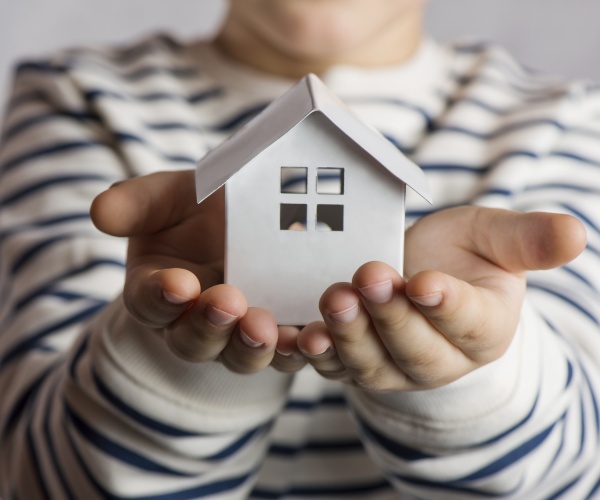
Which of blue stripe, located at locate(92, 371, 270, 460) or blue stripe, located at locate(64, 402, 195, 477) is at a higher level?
blue stripe, located at locate(92, 371, 270, 460)

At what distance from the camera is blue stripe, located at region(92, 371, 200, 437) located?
0.45 metres

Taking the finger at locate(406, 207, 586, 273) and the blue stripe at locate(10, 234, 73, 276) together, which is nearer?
the finger at locate(406, 207, 586, 273)

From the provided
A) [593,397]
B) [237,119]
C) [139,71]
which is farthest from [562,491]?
[139,71]

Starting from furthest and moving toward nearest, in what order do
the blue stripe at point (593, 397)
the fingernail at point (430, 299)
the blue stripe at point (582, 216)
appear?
the blue stripe at point (582, 216) < the blue stripe at point (593, 397) < the fingernail at point (430, 299)

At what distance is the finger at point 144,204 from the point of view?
0.38 metres

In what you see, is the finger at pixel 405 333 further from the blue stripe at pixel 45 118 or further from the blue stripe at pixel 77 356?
the blue stripe at pixel 45 118

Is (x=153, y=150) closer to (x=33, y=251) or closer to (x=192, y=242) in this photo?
Result: (x=33, y=251)

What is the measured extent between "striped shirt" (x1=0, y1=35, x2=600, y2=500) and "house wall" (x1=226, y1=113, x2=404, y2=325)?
75 millimetres

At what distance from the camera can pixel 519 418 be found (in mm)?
455

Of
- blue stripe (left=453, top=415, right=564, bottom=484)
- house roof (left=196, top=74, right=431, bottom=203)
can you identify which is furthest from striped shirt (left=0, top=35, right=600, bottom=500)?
house roof (left=196, top=74, right=431, bottom=203)

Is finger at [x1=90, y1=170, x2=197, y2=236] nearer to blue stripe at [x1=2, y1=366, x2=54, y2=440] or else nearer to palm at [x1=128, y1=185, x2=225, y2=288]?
palm at [x1=128, y1=185, x2=225, y2=288]

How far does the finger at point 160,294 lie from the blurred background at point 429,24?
86cm

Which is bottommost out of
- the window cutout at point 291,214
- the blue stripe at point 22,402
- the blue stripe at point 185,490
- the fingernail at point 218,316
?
the blue stripe at point 22,402

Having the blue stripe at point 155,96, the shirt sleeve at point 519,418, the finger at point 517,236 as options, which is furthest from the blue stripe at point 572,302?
the blue stripe at point 155,96
